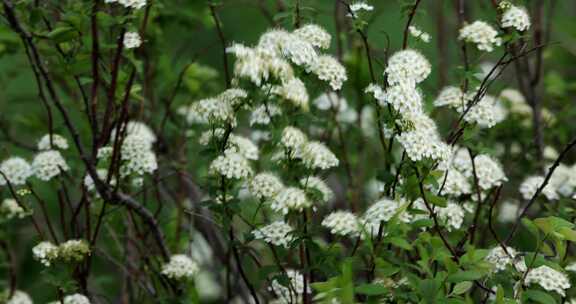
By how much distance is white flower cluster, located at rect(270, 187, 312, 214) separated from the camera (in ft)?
7.36

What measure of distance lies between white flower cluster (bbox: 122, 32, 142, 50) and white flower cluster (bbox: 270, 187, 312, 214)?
72 cm

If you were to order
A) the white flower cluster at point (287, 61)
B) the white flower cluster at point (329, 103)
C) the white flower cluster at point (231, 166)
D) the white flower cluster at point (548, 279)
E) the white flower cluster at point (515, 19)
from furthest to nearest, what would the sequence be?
1. the white flower cluster at point (329, 103)
2. the white flower cluster at point (515, 19)
3. the white flower cluster at point (231, 166)
4. the white flower cluster at point (548, 279)
5. the white flower cluster at point (287, 61)

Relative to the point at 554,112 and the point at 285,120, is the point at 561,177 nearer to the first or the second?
the point at 554,112

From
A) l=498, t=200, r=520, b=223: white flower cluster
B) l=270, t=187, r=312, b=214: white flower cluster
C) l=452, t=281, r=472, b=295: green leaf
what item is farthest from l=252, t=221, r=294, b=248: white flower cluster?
l=498, t=200, r=520, b=223: white flower cluster

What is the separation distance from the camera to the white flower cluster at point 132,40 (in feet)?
8.71

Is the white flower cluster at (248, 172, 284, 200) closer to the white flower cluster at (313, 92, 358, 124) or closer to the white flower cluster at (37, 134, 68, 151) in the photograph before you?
the white flower cluster at (313, 92, 358, 124)

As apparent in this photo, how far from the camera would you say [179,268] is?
2840 millimetres

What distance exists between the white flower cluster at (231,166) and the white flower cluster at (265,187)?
40mm

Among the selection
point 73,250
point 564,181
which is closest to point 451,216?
point 564,181

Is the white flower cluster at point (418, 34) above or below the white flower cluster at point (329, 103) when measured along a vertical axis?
above

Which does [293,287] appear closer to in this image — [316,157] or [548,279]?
[316,157]

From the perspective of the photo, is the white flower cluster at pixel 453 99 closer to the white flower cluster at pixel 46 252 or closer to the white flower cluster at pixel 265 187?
the white flower cluster at pixel 265 187

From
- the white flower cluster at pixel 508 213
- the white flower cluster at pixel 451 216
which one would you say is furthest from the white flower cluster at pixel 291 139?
the white flower cluster at pixel 508 213

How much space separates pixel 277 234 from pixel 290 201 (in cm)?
19
